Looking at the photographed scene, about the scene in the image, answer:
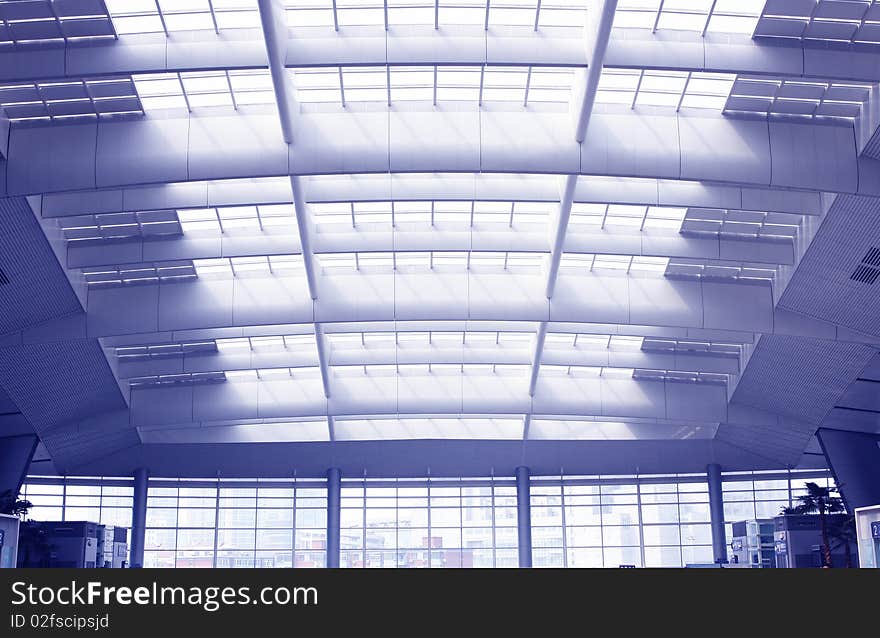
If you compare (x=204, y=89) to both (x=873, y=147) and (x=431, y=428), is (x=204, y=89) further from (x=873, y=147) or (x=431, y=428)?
(x=431, y=428)

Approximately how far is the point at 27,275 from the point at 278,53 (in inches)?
416

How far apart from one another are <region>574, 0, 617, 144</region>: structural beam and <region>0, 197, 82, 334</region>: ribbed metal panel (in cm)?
1179

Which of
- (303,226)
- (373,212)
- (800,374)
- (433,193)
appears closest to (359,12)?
(433,193)

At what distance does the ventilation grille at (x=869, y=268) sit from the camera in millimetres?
22953

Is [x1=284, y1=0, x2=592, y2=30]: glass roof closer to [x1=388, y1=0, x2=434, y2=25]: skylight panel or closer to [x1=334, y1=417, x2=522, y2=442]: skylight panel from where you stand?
[x1=388, y1=0, x2=434, y2=25]: skylight panel

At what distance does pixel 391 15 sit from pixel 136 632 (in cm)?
1765

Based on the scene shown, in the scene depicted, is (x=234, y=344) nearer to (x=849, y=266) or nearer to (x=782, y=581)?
(x=849, y=266)

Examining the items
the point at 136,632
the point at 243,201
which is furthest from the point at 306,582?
the point at 243,201

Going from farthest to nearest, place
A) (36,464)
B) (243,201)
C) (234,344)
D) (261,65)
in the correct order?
(36,464) < (234,344) < (243,201) < (261,65)

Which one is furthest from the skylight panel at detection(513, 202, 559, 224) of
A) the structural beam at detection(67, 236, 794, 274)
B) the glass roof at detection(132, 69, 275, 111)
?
the glass roof at detection(132, 69, 275, 111)

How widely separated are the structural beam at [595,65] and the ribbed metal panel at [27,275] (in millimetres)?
11788

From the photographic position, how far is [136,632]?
6.80ft

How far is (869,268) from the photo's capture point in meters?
23.6

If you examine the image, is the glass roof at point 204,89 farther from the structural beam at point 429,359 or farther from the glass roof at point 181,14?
the structural beam at point 429,359
